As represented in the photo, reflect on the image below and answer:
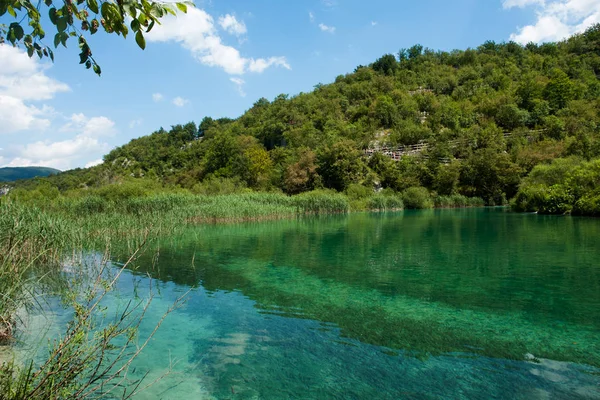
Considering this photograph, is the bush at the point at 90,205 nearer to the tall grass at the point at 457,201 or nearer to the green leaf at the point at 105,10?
the green leaf at the point at 105,10

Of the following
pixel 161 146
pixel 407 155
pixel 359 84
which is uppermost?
pixel 359 84

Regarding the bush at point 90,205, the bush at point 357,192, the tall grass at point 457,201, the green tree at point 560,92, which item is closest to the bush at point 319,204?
the bush at point 357,192

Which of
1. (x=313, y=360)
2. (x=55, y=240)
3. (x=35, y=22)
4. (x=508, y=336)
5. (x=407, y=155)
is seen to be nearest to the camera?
(x=35, y=22)

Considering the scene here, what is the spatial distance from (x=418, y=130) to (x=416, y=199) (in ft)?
68.3

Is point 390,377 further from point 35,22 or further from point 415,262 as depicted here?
point 415,262

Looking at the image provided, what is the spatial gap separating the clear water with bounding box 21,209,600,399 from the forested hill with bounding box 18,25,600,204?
3498 cm

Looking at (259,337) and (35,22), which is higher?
(35,22)

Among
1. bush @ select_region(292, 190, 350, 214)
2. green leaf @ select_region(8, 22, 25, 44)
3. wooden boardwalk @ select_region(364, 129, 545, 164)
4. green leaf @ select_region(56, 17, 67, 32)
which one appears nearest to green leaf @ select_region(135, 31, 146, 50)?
green leaf @ select_region(56, 17, 67, 32)

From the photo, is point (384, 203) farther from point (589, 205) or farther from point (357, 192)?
point (589, 205)

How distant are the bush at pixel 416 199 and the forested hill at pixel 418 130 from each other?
416cm

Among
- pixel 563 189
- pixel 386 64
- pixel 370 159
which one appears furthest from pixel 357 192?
pixel 386 64

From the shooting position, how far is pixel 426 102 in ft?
258

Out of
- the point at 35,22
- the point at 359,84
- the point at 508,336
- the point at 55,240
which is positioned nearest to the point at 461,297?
the point at 508,336

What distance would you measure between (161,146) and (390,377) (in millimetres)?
107656
